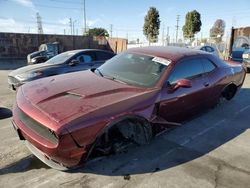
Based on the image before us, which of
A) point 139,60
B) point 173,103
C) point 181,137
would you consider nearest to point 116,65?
point 139,60

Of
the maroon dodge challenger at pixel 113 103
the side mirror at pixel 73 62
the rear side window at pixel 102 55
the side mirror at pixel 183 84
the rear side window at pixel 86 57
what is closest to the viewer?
the maroon dodge challenger at pixel 113 103

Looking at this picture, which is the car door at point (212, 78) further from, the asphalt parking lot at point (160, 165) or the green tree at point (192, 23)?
the green tree at point (192, 23)

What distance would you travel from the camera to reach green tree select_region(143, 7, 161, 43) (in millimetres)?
39156

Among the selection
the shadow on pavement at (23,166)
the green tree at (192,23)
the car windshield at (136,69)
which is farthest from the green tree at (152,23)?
the shadow on pavement at (23,166)

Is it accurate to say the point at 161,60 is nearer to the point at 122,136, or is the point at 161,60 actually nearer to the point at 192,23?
the point at 122,136

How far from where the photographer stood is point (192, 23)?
39375 mm

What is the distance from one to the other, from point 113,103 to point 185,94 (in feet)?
5.30

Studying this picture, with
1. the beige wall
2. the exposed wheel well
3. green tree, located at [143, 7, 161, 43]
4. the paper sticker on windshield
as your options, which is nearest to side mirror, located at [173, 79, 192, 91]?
the paper sticker on windshield

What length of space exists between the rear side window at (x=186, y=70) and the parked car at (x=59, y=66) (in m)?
4.35

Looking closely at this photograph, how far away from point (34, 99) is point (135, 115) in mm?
1364

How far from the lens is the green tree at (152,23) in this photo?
3916 centimetres

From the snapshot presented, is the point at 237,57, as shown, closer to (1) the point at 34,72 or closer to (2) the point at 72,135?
(1) the point at 34,72

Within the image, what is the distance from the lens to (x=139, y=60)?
4668 millimetres

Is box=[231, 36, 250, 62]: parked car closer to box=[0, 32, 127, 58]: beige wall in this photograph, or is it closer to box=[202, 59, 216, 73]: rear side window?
box=[202, 59, 216, 73]: rear side window
